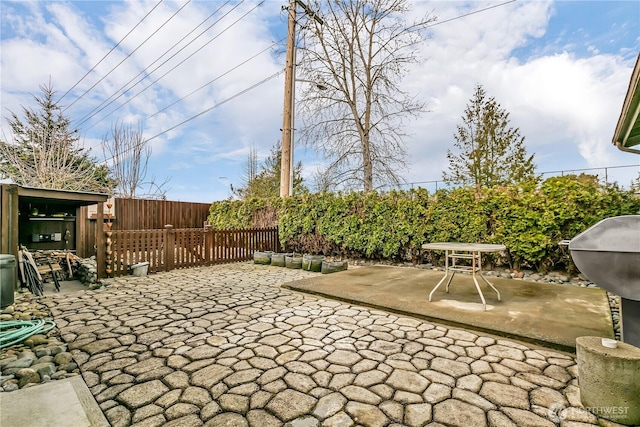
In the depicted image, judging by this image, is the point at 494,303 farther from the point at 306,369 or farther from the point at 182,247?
the point at 182,247

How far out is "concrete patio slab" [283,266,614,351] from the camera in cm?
262

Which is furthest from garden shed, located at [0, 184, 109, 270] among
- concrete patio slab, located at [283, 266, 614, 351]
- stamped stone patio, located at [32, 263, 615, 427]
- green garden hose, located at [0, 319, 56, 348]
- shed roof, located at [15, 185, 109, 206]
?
concrete patio slab, located at [283, 266, 614, 351]

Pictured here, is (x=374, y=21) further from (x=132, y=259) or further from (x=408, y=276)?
(x=132, y=259)

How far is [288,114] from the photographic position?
965cm

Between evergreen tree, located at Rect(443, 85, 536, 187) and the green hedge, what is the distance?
6639 millimetres

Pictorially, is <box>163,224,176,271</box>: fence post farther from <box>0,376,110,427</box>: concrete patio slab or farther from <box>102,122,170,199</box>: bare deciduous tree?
<box>102,122,170,199</box>: bare deciduous tree

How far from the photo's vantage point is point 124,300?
3.98m

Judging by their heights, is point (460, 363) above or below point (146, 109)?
below

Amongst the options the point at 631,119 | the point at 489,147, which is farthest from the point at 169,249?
the point at 489,147

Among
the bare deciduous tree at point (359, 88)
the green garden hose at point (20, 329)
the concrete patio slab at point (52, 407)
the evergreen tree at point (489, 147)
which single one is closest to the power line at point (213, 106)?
the bare deciduous tree at point (359, 88)

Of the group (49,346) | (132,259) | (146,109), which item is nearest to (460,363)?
(49,346)

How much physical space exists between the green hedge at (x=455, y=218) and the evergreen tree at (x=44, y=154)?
30.7ft

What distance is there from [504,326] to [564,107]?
25.3 feet

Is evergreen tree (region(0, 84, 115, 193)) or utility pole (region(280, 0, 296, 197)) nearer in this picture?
utility pole (region(280, 0, 296, 197))
